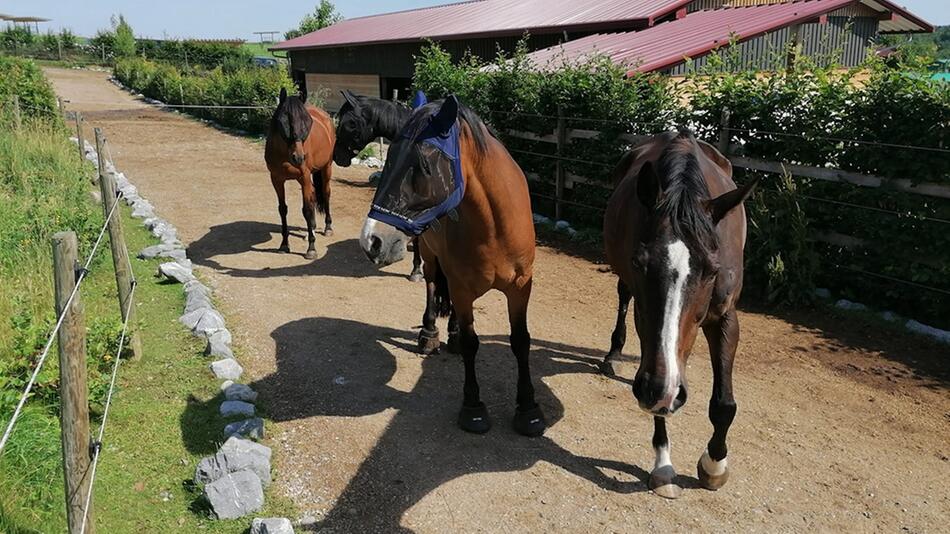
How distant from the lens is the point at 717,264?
248 centimetres

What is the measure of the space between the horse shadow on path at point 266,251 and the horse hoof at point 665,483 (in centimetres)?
456

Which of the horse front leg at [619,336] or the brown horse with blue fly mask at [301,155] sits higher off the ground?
the brown horse with blue fly mask at [301,155]

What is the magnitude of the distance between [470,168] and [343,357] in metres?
2.33

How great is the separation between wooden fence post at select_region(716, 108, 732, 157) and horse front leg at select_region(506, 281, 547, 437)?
4.20 metres

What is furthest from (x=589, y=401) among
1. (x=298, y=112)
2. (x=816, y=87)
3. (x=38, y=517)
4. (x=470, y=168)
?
(x=298, y=112)

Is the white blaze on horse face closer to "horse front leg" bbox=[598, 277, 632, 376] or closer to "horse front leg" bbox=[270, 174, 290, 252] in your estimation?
"horse front leg" bbox=[598, 277, 632, 376]

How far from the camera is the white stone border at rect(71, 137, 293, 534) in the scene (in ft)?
10.3

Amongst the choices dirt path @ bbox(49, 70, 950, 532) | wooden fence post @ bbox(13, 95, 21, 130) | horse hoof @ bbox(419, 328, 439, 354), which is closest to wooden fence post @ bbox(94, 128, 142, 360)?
dirt path @ bbox(49, 70, 950, 532)

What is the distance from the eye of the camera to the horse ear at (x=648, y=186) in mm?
2529

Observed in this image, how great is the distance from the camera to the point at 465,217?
3.64 metres

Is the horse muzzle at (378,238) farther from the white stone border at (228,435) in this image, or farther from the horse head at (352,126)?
the horse head at (352,126)

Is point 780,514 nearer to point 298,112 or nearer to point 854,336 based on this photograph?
point 854,336

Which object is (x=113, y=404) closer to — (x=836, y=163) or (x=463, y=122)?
(x=463, y=122)

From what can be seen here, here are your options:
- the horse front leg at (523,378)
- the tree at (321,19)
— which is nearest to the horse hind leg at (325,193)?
the horse front leg at (523,378)
